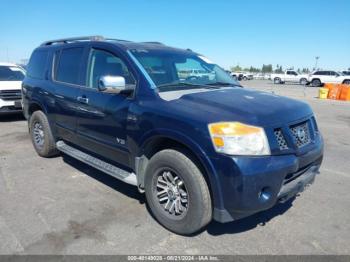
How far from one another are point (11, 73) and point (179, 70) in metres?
8.49

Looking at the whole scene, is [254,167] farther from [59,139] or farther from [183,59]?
[59,139]

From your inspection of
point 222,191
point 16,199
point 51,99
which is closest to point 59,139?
point 51,99

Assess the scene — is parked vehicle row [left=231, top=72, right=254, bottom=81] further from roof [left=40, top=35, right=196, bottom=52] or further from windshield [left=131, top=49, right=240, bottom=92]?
roof [left=40, top=35, right=196, bottom=52]

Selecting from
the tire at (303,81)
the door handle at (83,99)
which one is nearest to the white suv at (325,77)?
the tire at (303,81)

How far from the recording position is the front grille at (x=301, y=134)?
312 centimetres

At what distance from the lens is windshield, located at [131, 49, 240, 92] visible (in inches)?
146

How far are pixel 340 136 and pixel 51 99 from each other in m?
7.10

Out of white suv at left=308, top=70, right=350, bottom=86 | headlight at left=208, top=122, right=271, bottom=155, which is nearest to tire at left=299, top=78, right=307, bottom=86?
white suv at left=308, top=70, right=350, bottom=86

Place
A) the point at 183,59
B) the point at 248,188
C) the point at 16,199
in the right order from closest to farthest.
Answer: the point at 248,188 < the point at 16,199 < the point at 183,59

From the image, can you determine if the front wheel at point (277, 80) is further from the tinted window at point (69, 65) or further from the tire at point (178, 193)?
the tire at point (178, 193)

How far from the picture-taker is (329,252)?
2.95 meters

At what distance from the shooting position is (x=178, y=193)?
3.19m

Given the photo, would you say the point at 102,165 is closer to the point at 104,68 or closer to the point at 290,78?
the point at 104,68

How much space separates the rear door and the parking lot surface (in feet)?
2.51
